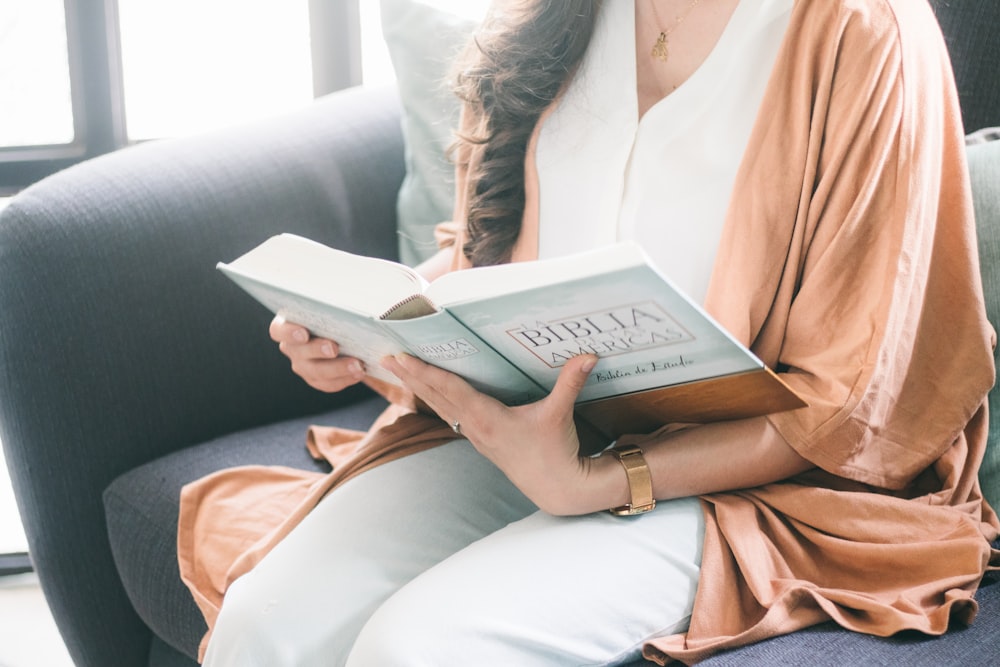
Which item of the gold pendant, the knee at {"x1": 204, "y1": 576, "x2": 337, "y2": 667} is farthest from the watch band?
the gold pendant

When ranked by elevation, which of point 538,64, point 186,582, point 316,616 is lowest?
point 186,582

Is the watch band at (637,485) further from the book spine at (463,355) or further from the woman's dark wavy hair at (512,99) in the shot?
the woman's dark wavy hair at (512,99)

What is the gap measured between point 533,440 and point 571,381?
87 millimetres

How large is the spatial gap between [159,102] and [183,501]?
1.20 m

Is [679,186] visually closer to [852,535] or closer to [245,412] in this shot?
[852,535]

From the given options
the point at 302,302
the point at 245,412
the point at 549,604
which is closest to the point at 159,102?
the point at 245,412

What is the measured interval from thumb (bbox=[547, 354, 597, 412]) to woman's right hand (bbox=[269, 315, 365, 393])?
0.27m

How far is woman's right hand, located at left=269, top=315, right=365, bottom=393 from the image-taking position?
3.44 ft

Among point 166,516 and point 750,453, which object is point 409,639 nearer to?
point 750,453

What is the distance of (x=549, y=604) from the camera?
2.75 ft

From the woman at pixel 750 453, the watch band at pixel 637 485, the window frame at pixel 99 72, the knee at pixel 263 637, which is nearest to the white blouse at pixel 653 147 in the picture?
the woman at pixel 750 453

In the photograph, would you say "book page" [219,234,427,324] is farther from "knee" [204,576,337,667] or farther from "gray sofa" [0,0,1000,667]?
"gray sofa" [0,0,1000,667]

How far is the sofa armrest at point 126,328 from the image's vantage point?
1286mm

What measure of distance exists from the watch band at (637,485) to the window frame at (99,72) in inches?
58.3
